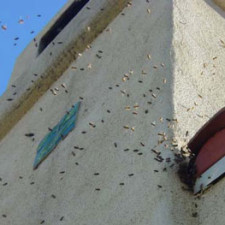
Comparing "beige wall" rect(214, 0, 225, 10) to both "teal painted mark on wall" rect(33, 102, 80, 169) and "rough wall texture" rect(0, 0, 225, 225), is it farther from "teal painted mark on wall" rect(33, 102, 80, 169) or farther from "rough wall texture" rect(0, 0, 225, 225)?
"teal painted mark on wall" rect(33, 102, 80, 169)

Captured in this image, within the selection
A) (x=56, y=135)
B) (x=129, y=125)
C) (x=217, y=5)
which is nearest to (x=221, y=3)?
(x=217, y=5)

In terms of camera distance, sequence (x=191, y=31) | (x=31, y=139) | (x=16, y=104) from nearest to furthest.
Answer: (x=191, y=31)
(x=31, y=139)
(x=16, y=104)

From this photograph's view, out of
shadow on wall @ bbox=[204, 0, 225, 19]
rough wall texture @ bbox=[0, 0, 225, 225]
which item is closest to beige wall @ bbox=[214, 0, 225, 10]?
shadow on wall @ bbox=[204, 0, 225, 19]

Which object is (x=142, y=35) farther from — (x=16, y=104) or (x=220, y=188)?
(x=220, y=188)

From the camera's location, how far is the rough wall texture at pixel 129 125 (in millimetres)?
3232

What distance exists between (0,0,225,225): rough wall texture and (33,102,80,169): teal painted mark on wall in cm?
7

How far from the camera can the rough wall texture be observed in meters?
3.23

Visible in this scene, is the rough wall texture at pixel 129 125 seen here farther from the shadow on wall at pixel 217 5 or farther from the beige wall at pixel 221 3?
the beige wall at pixel 221 3

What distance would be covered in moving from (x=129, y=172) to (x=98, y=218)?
Result: 26cm

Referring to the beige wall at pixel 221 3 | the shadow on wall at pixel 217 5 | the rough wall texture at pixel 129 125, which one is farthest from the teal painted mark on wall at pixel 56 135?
the beige wall at pixel 221 3

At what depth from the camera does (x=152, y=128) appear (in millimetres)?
3613

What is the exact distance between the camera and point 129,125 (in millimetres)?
3834

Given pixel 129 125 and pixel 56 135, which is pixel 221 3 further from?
pixel 129 125

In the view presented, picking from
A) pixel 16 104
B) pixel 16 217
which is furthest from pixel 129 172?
pixel 16 104
